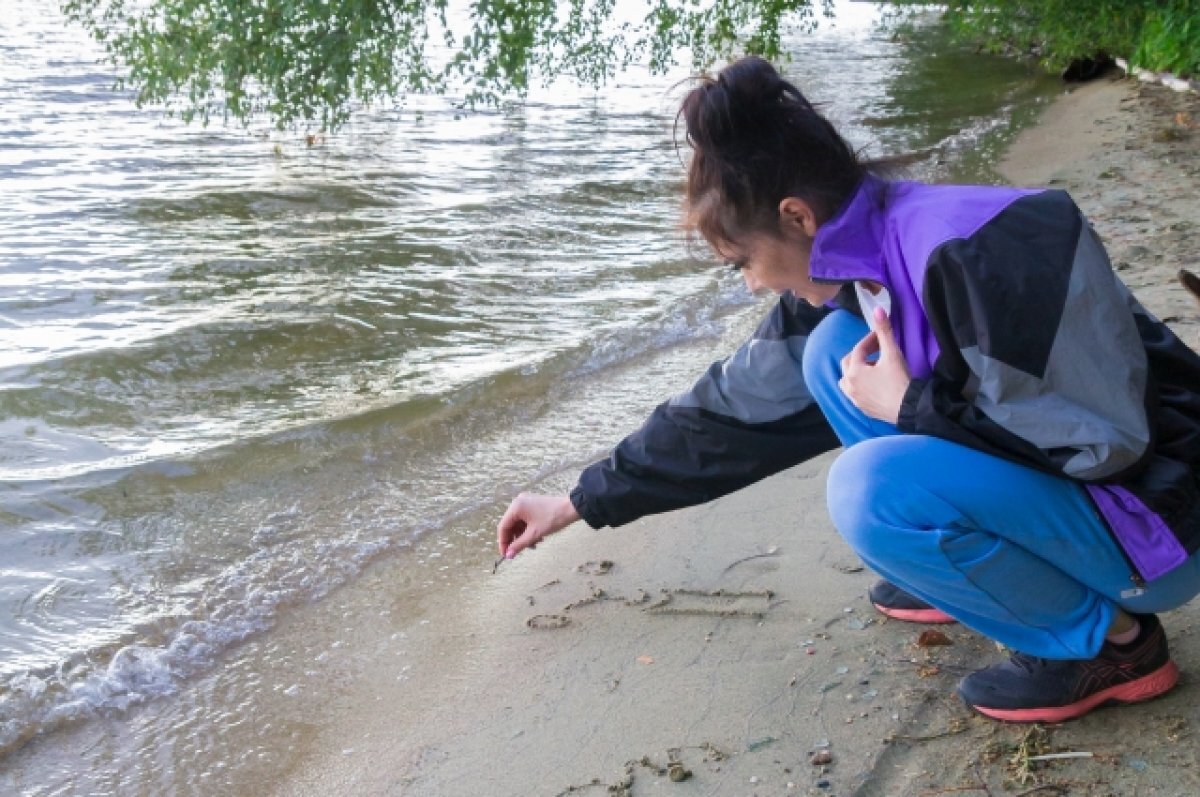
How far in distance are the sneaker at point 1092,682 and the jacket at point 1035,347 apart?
237 mm

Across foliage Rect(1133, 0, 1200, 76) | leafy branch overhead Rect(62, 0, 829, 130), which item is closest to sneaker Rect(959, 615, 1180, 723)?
leafy branch overhead Rect(62, 0, 829, 130)

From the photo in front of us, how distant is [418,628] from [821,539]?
3.83 feet

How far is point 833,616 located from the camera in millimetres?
3105

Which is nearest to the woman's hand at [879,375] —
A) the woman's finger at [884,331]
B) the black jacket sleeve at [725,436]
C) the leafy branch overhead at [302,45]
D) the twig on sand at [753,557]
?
the woman's finger at [884,331]

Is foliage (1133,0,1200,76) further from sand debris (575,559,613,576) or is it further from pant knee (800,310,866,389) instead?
pant knee (800,310,866,389)

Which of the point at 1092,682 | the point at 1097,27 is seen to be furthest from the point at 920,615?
the point at 1097,27

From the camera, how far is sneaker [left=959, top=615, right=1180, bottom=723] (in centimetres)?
245

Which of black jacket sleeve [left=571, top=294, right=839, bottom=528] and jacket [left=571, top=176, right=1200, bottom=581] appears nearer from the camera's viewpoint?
jacket [left=571, top=176, right=1200, bottom=581]

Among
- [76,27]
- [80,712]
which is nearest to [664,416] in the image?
[80,712]

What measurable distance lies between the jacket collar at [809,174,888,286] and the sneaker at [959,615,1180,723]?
0.83 meters

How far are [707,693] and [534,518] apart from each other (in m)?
0.55

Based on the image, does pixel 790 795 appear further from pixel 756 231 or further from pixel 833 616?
pixel 756 231

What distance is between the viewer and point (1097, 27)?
51.6 ft

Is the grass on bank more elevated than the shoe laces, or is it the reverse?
the grass on bank
